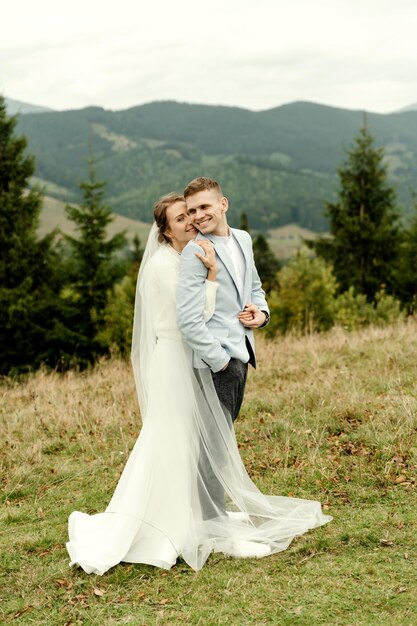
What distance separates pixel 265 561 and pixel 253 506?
585mm

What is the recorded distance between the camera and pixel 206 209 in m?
4.44

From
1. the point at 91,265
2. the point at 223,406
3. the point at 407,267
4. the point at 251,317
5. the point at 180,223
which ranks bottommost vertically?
the point at 407,267

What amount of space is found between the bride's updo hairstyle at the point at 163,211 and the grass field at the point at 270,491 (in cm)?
234

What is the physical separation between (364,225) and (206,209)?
103 feet

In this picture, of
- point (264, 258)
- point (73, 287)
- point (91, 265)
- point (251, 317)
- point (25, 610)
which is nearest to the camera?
point (25, 610)

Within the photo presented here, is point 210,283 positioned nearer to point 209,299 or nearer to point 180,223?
point 209,299

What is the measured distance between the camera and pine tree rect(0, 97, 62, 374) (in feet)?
89.8

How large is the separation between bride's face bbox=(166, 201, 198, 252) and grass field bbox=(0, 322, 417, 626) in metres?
2.31

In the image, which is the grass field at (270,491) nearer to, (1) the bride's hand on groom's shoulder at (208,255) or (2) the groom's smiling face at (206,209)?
(1) the bride's hand on groom's shoulder at (208,255)

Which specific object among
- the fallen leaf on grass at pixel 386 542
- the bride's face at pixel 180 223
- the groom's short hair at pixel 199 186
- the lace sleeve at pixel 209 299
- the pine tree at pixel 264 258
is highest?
the groom's short hair at pixel 199 186

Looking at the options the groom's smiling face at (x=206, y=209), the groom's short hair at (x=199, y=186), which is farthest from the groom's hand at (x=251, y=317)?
the groom's short hair at (x=199, y=186)

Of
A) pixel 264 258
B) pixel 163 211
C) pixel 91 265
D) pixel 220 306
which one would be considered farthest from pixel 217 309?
pixel 264 258

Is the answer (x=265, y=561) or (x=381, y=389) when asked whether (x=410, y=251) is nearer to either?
(x=381, y=389)

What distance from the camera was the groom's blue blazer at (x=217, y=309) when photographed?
4359 millimetres
